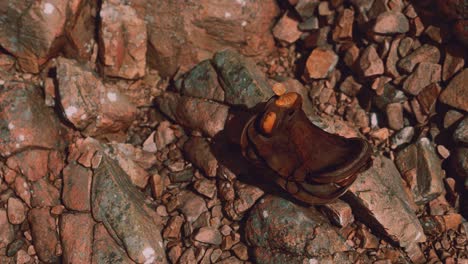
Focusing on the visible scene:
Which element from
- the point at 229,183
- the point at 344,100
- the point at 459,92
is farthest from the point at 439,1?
the point at 229,183

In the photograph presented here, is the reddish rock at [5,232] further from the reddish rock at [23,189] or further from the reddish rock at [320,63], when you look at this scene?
the reddish rock at [320,63]

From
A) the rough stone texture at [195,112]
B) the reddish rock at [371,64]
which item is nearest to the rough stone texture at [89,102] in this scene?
the rough stone texture at [195,112]

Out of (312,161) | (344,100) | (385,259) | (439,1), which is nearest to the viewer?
(312,161)

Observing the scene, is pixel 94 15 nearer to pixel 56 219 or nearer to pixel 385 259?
pixel 56 219

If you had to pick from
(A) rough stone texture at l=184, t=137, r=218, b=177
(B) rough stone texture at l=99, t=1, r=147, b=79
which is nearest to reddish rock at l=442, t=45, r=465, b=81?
(A) rough stone texture at l=184, t=137, r=218, b=177

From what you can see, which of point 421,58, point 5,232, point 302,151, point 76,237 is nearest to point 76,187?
point 76,237

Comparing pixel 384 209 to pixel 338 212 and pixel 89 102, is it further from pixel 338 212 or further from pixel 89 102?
pixel 89 102
